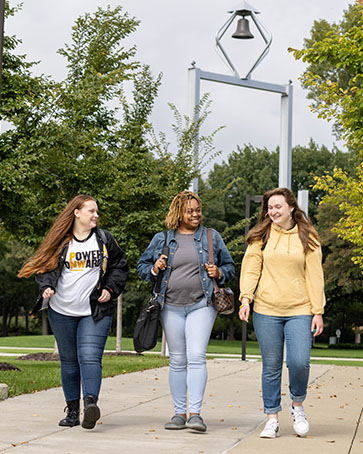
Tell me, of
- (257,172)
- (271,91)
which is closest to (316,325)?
(271,91)

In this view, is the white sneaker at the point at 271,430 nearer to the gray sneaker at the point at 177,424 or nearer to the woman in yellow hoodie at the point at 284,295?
the woman in yellow hoodie at the point at 284,295

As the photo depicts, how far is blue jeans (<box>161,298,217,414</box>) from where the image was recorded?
6.83 meters

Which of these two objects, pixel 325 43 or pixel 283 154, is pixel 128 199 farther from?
pixel 325 43

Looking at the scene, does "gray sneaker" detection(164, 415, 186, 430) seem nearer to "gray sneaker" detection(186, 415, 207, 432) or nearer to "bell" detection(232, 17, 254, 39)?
"gray sneaker" detection(186, 415, 207, 432)

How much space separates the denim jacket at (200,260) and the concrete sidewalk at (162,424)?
1119 mm

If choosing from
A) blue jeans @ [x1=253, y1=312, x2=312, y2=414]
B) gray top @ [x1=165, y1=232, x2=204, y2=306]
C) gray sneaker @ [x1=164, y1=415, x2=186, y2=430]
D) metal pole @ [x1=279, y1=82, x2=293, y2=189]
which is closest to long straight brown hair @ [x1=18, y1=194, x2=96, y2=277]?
gray top @ [x1=165, y1=232, x2=204, y2=306]

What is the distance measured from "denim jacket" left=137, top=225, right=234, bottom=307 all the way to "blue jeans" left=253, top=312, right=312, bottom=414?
1.48 feet

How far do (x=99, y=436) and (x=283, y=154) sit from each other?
12697 millimetres

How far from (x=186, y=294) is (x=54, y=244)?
1.14 meters

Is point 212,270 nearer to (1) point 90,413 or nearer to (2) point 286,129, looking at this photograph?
(1) point 90,413

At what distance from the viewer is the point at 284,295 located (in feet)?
21.4

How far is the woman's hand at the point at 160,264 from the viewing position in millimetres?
6816

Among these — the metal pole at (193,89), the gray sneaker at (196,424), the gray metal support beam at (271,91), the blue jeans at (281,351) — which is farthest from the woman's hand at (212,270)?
the metal pole at (193,89)

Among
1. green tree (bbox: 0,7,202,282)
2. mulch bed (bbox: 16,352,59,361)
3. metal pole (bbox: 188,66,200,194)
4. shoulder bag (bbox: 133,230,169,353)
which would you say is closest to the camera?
shoulder bag (bbox: 133,230,169,353)
